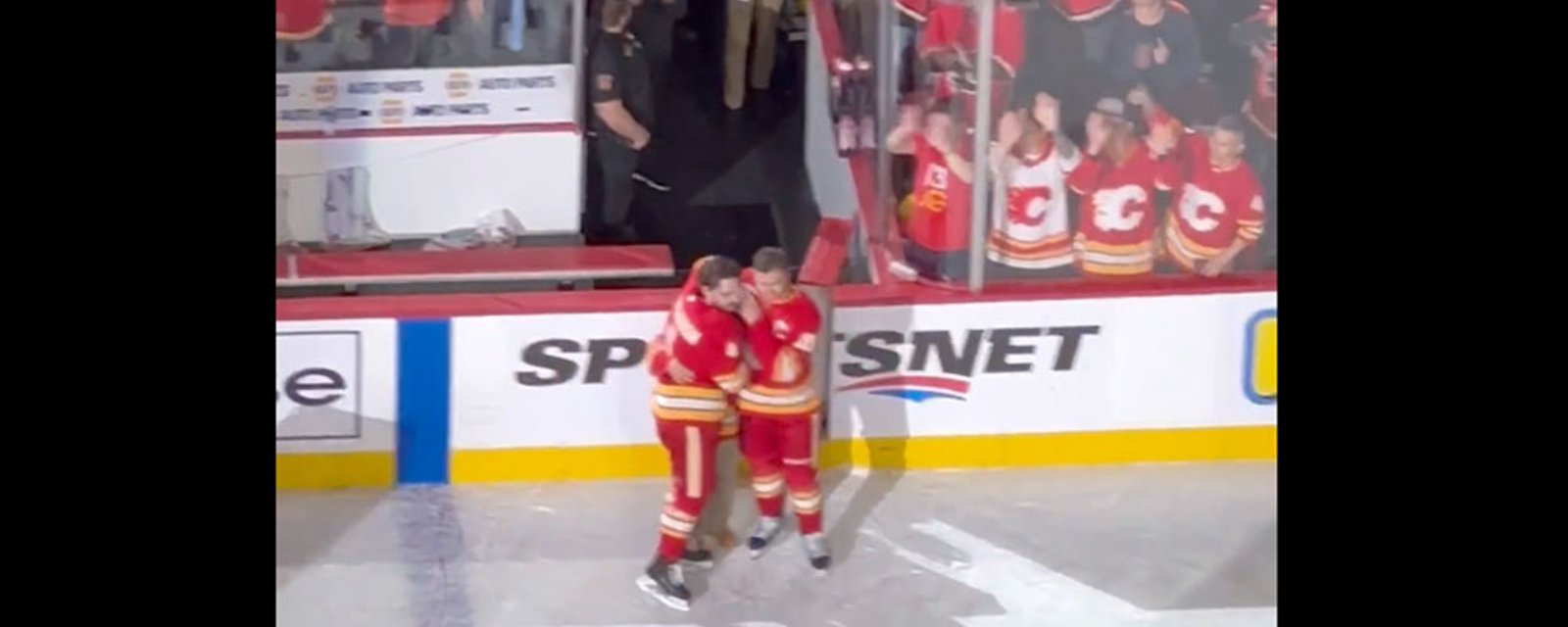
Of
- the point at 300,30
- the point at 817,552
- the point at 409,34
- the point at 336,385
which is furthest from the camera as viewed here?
the point at 409,34

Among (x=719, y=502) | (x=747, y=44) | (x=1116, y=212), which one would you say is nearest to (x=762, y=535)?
(x=719, y=502)

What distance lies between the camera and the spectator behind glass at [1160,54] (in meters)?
4.64

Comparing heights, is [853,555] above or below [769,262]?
below

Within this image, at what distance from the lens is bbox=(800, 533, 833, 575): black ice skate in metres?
4.15

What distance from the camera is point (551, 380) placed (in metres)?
4.45

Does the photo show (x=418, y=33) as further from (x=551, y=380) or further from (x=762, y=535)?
(x=762, y=535)

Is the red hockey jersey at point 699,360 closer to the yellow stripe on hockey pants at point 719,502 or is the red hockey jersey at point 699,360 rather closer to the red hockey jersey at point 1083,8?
the yellow stripe on hockey pants at point 719,502

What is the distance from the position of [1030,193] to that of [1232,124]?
0.49 metres

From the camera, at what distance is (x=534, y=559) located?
418 centimetres

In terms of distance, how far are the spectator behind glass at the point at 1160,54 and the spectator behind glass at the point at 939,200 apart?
0.42 meters

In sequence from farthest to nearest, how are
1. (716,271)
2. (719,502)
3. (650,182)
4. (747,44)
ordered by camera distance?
1. (747,44)
2. (650,182)
3. (719,502)
4. (716,271)

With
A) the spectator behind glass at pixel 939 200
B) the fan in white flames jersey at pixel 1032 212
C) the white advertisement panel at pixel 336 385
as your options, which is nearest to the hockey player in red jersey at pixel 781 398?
the spectator behind glass at pixel 939 200

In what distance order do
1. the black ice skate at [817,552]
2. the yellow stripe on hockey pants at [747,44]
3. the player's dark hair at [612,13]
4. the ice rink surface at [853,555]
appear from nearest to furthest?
the ice rink surface at [853,555], the black ice skate at [817,552], the player's dark hair at [612,13], the yellow stripe on hockey pants at [747,44]

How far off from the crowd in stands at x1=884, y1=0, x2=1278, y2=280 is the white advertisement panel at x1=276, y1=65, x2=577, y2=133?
102 centimetres
